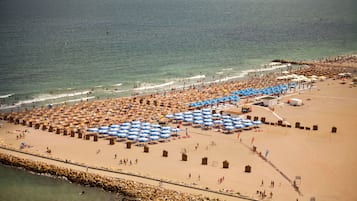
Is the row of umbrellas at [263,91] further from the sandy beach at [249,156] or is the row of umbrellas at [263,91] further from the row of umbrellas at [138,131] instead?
the row of umbrellas at [138,131]

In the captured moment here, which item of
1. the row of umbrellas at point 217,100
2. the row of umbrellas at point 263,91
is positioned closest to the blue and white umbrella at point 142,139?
the row of umbrellas at point 217,100

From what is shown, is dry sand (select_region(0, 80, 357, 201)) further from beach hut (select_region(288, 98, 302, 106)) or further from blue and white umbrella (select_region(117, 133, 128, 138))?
beach hut (select_region(288, 98, 302, 106))

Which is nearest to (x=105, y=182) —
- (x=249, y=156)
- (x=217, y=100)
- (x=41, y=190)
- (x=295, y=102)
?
(x=41, y=190)

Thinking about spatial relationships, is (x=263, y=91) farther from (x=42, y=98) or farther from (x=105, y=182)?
(x=105, y=182)

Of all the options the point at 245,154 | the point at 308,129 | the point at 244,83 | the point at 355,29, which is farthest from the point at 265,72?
the point at 355,29

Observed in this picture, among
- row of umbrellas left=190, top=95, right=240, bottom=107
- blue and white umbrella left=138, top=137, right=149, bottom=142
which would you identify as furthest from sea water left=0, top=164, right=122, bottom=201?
row of umbrellas left=190, top=95, right=240, bottom=107

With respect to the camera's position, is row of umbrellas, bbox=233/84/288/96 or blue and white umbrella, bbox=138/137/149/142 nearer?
blue and white umbrella, bbox=138/137/149/142

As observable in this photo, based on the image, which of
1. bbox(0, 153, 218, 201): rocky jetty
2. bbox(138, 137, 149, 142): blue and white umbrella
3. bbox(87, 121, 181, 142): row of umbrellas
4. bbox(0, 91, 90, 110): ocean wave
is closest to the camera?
bbox(0, 153, 218, 201): rocky jetty

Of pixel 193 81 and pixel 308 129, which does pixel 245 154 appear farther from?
pixel 193 81
